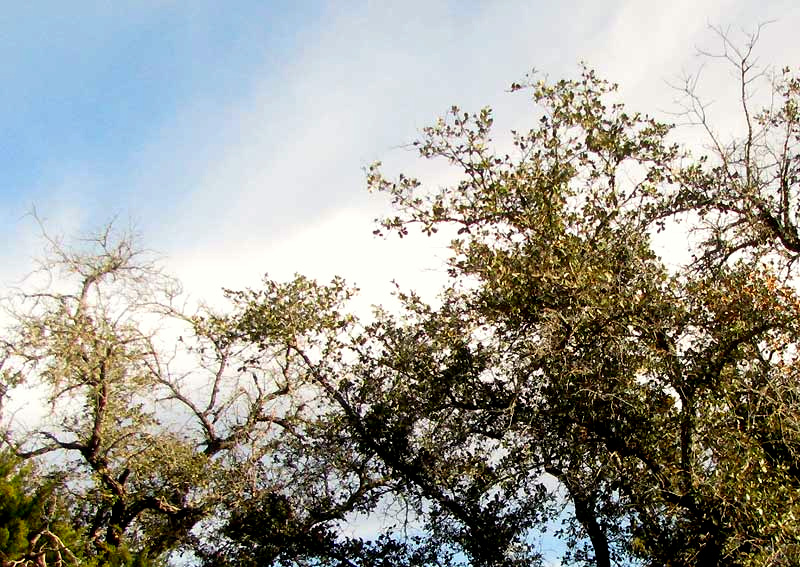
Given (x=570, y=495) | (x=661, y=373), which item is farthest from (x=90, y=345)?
(x=661, y=373)

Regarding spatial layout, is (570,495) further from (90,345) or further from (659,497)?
(90,345)

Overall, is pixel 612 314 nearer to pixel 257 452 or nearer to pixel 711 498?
pixel 711 498

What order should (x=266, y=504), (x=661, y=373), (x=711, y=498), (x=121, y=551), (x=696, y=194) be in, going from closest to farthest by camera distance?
(x=121, y=551)
(x=711, y=498)
(x=661, y=373)
(x=696, y=194)
(x=266, y=504)

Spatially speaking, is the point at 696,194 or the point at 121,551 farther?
the point at 696,194

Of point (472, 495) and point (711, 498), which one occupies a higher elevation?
point (472, 495)

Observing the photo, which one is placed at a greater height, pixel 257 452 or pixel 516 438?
pixel 257 452

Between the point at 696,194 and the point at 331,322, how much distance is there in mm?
7410

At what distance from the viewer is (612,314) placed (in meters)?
11.3

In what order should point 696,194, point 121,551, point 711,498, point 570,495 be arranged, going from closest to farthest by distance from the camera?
point 121,551 → point 711,498 → point 570,495 → point 696,194

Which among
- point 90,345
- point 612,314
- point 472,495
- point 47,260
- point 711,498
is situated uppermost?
point 47,260

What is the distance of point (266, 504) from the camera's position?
15180 mm

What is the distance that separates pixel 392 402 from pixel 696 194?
658cm

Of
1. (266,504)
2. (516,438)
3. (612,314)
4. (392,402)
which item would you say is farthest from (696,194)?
(266,504)

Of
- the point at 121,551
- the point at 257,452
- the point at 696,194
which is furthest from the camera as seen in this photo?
the point at 257,452
